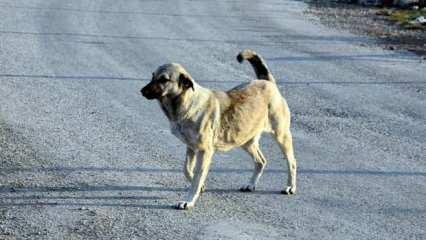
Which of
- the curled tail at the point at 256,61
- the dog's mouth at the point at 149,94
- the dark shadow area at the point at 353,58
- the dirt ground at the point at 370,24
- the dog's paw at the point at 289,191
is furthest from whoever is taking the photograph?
the dirt ground at the point at 370,24

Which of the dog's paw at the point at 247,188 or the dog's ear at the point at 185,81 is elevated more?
the dog's ear at the point at 185,81

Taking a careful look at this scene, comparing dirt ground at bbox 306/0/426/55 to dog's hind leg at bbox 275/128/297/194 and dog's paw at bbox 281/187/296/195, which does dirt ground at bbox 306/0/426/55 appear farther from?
dog's paw at bbox 281/187/296/195

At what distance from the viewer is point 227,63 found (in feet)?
52.0

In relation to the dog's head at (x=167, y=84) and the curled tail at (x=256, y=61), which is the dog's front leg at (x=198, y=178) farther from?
the curled tail at (x=256, y=61)

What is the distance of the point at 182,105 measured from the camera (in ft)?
24.8

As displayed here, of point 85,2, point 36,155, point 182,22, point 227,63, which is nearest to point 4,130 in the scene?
point 36,155

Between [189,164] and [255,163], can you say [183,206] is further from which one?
[255,163]

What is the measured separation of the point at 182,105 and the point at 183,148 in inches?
93.2

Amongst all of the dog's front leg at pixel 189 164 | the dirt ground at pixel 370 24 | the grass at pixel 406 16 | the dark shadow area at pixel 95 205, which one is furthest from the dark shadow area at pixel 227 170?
the grass at pixel 406 16

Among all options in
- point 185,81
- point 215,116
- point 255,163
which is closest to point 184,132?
point 215,116

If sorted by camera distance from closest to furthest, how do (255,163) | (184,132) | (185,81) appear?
(185,81) → (184,132) → (255,163)

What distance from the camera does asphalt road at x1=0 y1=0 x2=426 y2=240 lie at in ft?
24.3

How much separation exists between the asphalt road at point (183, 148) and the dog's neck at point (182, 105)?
2.66 ft

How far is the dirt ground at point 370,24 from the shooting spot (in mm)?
18375
